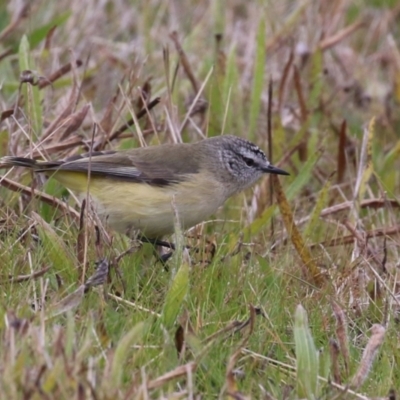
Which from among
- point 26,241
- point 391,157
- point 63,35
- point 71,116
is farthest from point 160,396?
point 63,35

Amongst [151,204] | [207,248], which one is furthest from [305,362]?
[151,204]

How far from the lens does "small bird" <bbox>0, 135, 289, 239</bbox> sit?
14.9 ft

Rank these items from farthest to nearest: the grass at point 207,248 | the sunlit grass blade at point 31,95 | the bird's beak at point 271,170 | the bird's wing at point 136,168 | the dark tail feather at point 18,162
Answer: the bird's beak at point 271,170 < the sunlit grass blade at point 31,95 < the bird's wing at point 136,168 < the dark tail feather at point 18,162 < the grass at point 207,248

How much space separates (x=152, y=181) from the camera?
4.79m

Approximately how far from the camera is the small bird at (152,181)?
4555 mm

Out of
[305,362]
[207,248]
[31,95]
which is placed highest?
[31,95]

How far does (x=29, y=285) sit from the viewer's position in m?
3.55

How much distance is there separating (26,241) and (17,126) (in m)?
1.34

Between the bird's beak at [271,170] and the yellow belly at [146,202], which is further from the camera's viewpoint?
the bird's beak at [271,170]

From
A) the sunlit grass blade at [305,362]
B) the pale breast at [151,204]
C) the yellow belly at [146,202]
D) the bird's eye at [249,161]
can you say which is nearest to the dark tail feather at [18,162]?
the yellow belly at [146,202]

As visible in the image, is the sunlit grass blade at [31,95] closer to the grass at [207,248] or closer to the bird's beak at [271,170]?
the grass at [207,248]

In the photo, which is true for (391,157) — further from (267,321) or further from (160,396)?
(160,396)

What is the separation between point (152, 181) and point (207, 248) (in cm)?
61

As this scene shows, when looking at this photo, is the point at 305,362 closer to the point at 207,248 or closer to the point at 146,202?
the point at 207,248
